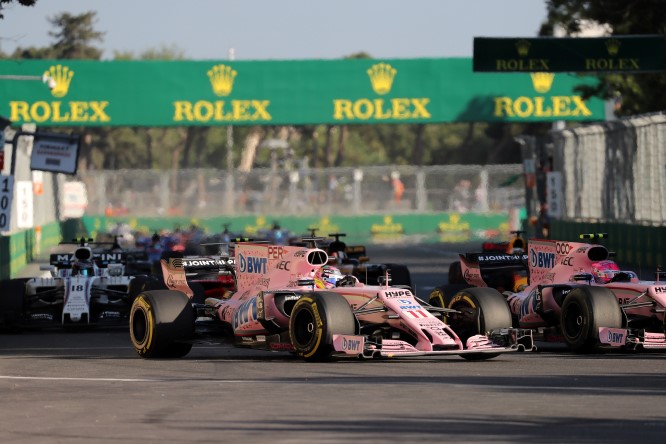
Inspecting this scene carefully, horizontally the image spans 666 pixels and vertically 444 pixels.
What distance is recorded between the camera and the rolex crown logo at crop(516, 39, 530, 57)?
36500 millimetres

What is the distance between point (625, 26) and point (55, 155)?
1991 cm

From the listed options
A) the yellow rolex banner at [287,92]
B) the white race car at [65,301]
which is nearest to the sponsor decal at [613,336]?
the white race car at [65,301]

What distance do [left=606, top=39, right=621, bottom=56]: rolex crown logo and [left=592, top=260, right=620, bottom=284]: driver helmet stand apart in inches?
793

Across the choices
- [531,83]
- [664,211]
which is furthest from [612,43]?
[531,83]

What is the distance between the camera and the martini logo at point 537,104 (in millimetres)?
57625

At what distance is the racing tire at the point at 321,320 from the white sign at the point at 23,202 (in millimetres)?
30419

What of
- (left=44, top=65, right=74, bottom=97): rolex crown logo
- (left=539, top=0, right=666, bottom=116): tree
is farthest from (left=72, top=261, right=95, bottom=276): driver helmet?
(left=44, top=65, right=74, bottom=97): rolex crown logo

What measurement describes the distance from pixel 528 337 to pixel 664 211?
2077cm

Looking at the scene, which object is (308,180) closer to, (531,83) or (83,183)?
(83,183)

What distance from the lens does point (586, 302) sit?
16297mm

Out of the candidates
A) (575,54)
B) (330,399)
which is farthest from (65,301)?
(575,54)

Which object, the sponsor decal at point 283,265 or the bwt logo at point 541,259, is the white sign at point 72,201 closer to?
the bwt logo at point 541,259

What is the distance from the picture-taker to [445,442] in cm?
955

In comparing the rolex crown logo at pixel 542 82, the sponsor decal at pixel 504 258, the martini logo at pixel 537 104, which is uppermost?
the rolex crown logo at pixel 542 82
